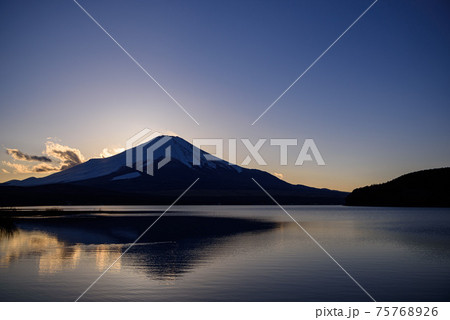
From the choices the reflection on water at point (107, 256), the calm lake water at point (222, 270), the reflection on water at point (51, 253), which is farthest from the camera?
the reflection on water at point (51, 253)

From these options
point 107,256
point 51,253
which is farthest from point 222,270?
point 51,253

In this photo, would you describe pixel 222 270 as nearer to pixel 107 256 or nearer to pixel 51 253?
pixel 107 256

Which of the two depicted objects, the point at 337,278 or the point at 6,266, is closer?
the point at 337,278

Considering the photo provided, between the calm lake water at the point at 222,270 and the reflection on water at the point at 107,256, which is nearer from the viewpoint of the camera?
the calm lake water at the point at 222,270

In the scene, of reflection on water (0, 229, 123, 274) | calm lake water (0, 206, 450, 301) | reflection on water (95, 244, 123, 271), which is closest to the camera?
calm lake water (0, 206, 450, 301)

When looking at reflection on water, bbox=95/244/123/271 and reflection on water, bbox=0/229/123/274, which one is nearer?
reflection on water, bbox=95/244/123/271

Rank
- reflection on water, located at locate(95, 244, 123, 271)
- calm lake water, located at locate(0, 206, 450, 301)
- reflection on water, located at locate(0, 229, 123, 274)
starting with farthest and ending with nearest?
reflection on water, located at locate(0, 229, 123, 274) < reflection on water, located at locate(95, 244, 123, 271) < calm lake water, located at locate(0, 206, 450, 301)

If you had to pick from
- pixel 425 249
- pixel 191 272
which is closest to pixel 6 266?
pixel 191 272

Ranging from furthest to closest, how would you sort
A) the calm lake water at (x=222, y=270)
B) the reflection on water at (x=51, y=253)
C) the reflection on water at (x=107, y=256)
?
the reflection on water at (x=51, y=253)
the reflection on water at (x=107, y=256)
the calm lake water at (x=222, y=270)

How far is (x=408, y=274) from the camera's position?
22.4 metres

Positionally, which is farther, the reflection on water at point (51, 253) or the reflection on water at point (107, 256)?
the reflection on water at point (51, 253)
